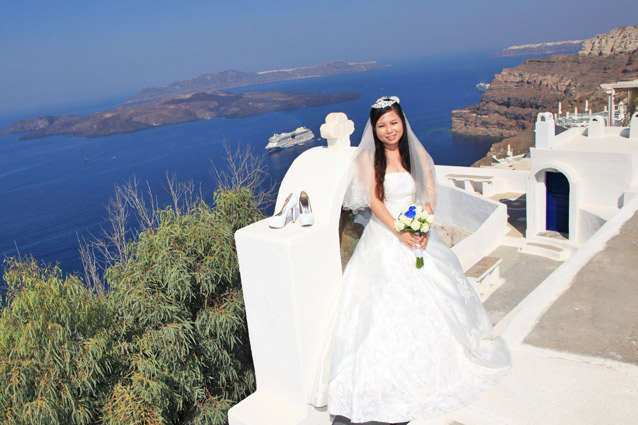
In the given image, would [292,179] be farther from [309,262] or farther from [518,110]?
[518,110]

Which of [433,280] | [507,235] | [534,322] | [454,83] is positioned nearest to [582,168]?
[507,235]

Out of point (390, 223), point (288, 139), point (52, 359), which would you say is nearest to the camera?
point (390, 223)

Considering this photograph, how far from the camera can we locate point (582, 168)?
11.3 meters

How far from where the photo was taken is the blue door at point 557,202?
12.0m

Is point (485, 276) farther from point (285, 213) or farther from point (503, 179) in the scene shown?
point (503, 179)

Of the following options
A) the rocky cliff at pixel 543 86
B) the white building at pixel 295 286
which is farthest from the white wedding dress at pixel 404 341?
the rocky cliff at pixel 543 86

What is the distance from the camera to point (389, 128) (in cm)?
341

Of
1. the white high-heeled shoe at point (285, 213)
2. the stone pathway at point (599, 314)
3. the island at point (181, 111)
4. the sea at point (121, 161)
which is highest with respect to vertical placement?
the white high-heeled shoe at point (285, 213)

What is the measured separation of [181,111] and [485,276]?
130 metres

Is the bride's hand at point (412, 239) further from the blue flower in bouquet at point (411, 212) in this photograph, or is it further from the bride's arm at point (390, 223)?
the blue flower in bouquet at point (411, 212)

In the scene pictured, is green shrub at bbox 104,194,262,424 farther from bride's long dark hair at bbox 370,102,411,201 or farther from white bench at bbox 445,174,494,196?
white bench at bbox 445,174,494,196

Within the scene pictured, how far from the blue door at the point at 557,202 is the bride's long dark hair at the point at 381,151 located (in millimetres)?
9918

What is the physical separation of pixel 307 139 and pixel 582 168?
67.7m

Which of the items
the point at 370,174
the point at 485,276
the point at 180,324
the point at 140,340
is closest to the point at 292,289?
the point at 370,174
